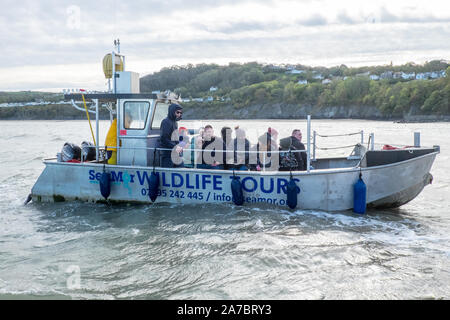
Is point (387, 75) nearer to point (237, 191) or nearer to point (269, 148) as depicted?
point (269, 148)

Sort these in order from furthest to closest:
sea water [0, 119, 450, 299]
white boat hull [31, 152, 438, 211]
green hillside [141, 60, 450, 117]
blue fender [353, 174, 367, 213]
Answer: green hillside [141, 60, 450, 117]
white boat hull [31, 152, 438, 211]
blue fender [353, 174, 367, 213]
sea water [0, 119, 450, 299]

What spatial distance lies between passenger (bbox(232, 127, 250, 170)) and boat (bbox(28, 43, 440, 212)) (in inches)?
17.8

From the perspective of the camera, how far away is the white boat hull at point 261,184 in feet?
25.2

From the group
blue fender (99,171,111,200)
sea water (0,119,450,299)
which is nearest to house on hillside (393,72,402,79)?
sea water (0,119,450,299)

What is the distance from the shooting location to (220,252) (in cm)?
641

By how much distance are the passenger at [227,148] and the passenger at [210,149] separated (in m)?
0.09

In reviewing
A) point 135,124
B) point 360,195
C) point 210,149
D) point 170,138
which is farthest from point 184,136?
point 360,195

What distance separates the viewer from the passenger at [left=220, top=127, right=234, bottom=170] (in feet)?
27.7

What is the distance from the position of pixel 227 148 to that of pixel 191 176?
3.15ft

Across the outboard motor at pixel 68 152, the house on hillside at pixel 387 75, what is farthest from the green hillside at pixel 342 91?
the outboard motor at pixel 68 152

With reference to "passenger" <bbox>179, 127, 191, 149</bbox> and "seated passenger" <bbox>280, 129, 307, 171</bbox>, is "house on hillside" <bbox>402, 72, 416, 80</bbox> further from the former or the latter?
"passenger" <bbox>179, 127, 191, 149</bbox>
